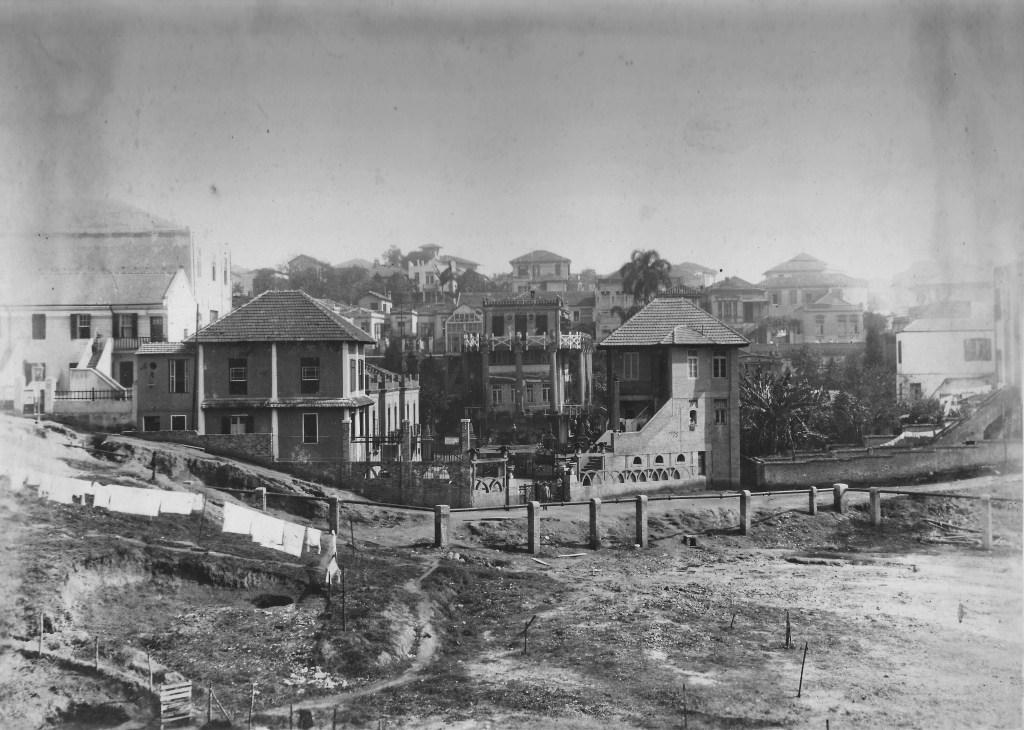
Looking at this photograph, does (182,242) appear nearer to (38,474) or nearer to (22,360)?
(22,360)

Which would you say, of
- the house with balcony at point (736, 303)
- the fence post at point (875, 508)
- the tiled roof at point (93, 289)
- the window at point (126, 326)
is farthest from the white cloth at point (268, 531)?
the house with balcony at point (736, 303)

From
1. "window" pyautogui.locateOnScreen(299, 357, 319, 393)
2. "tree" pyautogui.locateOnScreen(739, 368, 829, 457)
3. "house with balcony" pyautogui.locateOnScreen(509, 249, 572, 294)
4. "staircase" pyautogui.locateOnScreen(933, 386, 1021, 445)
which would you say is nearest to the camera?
"window" pyautogui.locateOnScreen(299, 357, 319, 393)

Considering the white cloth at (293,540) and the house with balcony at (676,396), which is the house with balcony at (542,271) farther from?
the white cloth at (293,540)

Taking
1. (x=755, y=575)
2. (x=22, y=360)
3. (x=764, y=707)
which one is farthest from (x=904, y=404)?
(x=22, y=360)

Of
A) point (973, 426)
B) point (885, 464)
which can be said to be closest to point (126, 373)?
point (885, 464)

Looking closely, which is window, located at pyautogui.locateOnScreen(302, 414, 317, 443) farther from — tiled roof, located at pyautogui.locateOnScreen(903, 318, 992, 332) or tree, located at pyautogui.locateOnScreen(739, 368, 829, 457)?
tiled roof, located at pyautogui.locateOnScreen(903, 318, 992, 332)

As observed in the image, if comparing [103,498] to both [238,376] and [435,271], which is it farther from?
[435,271]

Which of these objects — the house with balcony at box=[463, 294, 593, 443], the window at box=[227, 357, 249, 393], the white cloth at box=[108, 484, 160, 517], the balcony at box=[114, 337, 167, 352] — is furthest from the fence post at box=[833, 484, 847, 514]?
the balcony at box=[114, 337, 167, 352]
